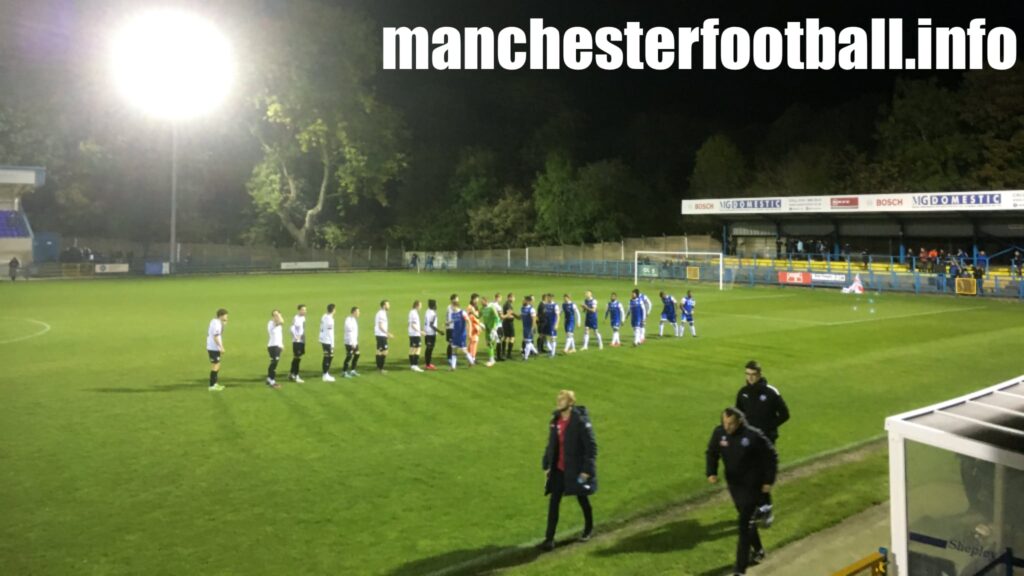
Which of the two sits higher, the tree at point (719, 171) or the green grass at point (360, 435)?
the tree at point (719, 171)

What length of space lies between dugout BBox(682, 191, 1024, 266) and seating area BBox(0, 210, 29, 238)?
4551 cm

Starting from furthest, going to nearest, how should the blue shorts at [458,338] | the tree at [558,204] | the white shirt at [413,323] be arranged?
the tree at [558,204] < the blue shorts at [458,338] < the white shirt at [413,323]

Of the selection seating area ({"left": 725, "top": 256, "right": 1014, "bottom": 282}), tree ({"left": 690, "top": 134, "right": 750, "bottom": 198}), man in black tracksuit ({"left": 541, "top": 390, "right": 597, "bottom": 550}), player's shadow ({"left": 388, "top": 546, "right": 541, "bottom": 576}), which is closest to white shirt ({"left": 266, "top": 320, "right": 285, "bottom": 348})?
player's shadow ({"left": 388, "top": 546, "right": 541, "bottom": 576})

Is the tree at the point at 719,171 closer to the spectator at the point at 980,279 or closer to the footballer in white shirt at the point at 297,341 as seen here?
the spectator at the point at 980,279

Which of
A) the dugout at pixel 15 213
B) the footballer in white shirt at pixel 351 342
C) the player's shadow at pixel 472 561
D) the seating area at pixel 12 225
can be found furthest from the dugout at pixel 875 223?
the seating area at pixel 12 225

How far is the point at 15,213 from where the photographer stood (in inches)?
2096

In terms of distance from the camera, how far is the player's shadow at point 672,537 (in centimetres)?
761

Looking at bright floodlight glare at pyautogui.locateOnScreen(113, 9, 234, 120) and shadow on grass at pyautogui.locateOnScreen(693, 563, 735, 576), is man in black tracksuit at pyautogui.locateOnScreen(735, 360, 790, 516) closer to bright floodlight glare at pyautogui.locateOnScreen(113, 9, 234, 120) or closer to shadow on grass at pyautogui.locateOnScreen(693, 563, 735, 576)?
shadow on grass at pyautogui.locateOnScreen(693, 563, 735, 576)

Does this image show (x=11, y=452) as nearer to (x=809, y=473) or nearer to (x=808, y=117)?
(x=809, y=473)

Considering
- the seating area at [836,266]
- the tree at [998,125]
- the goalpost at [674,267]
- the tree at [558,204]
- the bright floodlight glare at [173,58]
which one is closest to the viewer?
the seating area at [836,266]

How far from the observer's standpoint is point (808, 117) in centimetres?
7238

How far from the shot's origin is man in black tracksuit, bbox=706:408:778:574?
6754 millimetres

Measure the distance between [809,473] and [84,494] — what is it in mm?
9187

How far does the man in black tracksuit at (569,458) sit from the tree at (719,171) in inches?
2384
